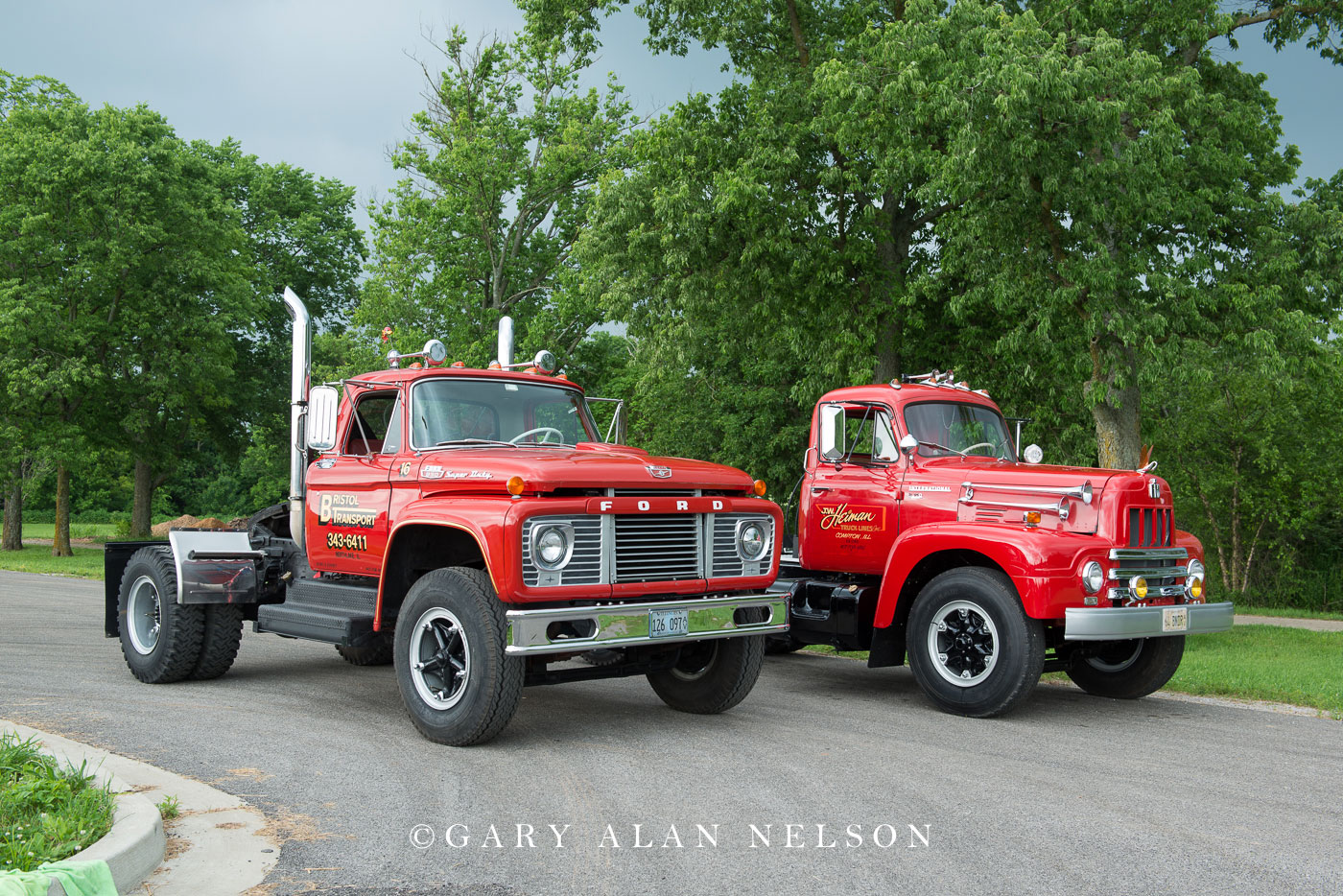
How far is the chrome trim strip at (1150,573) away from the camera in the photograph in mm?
8281

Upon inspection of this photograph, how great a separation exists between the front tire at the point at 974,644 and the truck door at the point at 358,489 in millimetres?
4030

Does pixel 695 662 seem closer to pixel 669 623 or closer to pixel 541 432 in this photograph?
pixel 669 623

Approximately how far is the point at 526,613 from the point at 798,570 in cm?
438

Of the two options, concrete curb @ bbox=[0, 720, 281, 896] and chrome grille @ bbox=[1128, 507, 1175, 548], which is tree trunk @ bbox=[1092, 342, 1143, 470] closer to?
chrome grille @ bbox=[1128, 507, 1175, 548]

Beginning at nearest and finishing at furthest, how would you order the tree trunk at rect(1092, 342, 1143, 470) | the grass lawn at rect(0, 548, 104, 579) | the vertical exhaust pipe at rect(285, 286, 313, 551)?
the vertical exhaust pipe at rect(285, 286, 313, 551) < the tree trunk at rect(1092, 342, 1143, 470) < the grass lawn at rect(0, 548, 104, 579)

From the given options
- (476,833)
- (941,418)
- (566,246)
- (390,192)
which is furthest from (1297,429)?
(390,192)

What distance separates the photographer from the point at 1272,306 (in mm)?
14359

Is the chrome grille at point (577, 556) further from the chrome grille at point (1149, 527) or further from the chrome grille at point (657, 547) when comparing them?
the chrome grille at point (1149, 527)

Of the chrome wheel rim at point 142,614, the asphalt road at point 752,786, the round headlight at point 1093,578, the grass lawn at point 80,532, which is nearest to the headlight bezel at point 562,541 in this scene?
the asphalt road at point 752,786

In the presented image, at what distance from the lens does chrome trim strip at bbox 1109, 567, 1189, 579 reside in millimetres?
8281

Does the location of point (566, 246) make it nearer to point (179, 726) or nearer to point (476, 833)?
Result: point (179, 726)

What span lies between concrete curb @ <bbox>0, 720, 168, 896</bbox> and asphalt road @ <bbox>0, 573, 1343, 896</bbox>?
52cm

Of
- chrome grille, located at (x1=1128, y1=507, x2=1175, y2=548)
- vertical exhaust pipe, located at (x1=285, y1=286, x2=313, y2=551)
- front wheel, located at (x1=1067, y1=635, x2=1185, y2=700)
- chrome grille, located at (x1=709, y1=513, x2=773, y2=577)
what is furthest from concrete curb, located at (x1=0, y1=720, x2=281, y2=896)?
front wheel, located at (x1=1067, y1=635, x2=1185, y2=700)

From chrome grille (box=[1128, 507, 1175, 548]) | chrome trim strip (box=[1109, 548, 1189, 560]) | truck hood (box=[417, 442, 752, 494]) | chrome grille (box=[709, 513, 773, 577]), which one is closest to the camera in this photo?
truck hood (box=[417, 442, 752, 494])
